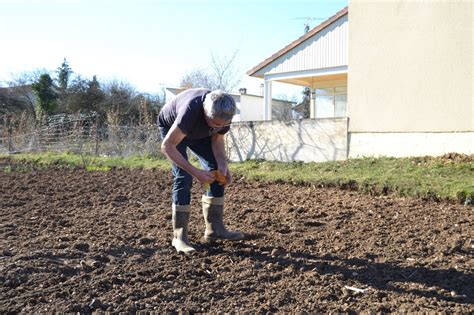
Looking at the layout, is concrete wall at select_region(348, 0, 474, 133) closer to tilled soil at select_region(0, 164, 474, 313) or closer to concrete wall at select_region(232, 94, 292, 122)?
tilled soil at select_region(0, 164, 474, 313)

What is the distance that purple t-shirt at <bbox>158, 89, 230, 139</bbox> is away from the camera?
323cm

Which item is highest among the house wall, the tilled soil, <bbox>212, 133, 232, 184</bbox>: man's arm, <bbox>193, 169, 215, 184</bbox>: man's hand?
the house wall

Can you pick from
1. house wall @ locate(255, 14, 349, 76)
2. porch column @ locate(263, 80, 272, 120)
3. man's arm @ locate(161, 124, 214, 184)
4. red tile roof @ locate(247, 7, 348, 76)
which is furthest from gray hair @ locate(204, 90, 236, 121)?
porch column @ locate(263, 80, 272, 120)

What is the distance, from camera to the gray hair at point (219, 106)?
3.10 meters

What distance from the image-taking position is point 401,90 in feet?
32.0

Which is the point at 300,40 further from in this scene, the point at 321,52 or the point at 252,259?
the point at 252,259

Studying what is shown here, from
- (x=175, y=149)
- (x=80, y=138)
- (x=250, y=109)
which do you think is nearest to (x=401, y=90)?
(x=175, y=149)

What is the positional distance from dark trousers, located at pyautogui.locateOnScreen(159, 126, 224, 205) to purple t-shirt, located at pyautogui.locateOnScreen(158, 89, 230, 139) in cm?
11

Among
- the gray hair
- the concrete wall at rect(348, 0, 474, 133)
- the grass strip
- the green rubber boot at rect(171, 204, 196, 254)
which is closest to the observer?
the gray hair

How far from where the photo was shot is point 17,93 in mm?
29672

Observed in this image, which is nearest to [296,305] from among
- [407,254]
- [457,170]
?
[407,254]

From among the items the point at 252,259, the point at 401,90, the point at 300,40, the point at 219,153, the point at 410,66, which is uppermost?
the point at 300,40


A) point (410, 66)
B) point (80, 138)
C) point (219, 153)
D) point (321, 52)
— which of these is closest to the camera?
point (219, 153)

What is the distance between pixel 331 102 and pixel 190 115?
1405 centimetres
